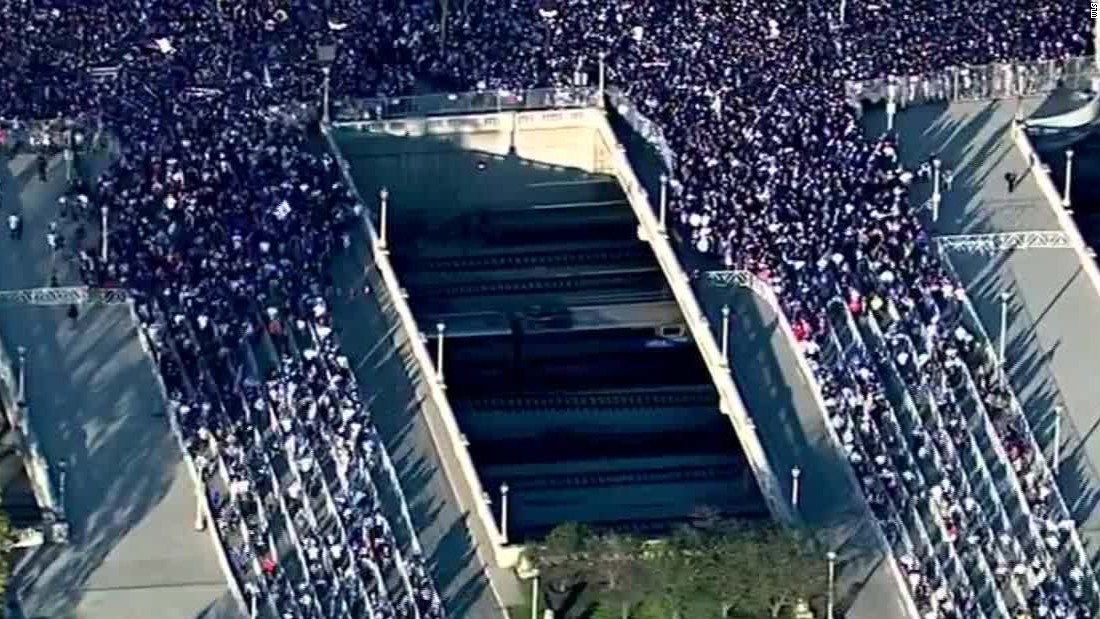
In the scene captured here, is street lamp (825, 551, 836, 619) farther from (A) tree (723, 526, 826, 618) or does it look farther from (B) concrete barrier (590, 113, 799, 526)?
(B) concrete barrier (590, 113, 799, 526)

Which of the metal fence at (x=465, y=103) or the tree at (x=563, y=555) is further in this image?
the metal fence at (x=465, y=103)

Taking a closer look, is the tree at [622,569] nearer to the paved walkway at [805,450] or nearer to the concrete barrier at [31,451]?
the paved walkway at [805,450]

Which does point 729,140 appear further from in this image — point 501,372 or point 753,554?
point 753,554

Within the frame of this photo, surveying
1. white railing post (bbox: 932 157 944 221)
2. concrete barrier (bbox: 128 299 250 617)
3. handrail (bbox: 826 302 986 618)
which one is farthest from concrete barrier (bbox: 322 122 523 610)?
white railing post (bbox: 932 157 944 221)

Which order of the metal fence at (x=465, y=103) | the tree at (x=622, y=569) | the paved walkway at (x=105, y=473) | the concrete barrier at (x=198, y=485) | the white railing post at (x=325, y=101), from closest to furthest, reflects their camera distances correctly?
the tree at (x=622, y=569)
the paved walkway at (x=105, y=473)
the concrete barrier at (x=198, y=485)
the white railing post at (x=325, y=101)
the metal fence at (x=465, y=103)

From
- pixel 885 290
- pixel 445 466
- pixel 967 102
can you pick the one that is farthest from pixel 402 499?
→ pixel 967 102

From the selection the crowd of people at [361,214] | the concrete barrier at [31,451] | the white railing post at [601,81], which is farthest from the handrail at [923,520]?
the concrete barrier at [31,451]

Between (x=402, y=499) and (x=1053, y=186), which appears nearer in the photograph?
(x=402, y=499)
